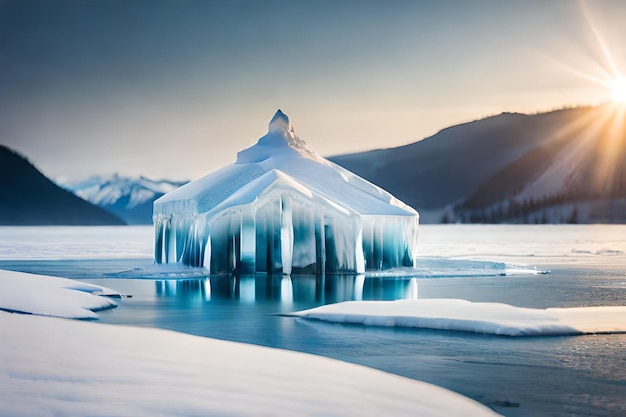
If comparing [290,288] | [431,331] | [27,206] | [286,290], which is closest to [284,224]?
[290,288]

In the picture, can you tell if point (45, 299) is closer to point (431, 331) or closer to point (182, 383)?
point (431, 331)

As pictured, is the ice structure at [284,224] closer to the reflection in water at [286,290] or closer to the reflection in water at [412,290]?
the reflection in water at [286,290]

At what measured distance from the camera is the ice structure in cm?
2389

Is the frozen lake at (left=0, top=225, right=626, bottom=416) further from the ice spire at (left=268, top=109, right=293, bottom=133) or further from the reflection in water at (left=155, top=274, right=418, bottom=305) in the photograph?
the ice spire at (left=268, top=109, right=293, bottom=133)

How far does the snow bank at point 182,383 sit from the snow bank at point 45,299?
10.5 feet

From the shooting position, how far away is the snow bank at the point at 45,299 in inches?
504

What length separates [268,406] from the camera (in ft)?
21.1

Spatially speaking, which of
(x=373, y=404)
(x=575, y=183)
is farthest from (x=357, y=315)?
(x=575, y=183)

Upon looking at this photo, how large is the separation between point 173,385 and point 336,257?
17.7 meters

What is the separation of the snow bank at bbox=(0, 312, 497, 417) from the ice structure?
14.3 meters

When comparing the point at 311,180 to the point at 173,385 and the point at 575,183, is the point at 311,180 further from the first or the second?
the point at 575,183

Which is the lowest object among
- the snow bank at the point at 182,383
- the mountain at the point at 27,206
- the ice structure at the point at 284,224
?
the snow bank at the point at 182,383

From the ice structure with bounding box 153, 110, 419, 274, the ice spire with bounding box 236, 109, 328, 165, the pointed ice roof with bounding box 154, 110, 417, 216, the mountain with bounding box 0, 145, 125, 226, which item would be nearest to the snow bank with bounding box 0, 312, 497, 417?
the ice structure with bounding box 153, 110, 419, 274

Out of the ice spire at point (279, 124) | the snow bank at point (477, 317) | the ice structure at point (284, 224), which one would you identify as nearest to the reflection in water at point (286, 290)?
the ice structure at point (284, 224)
